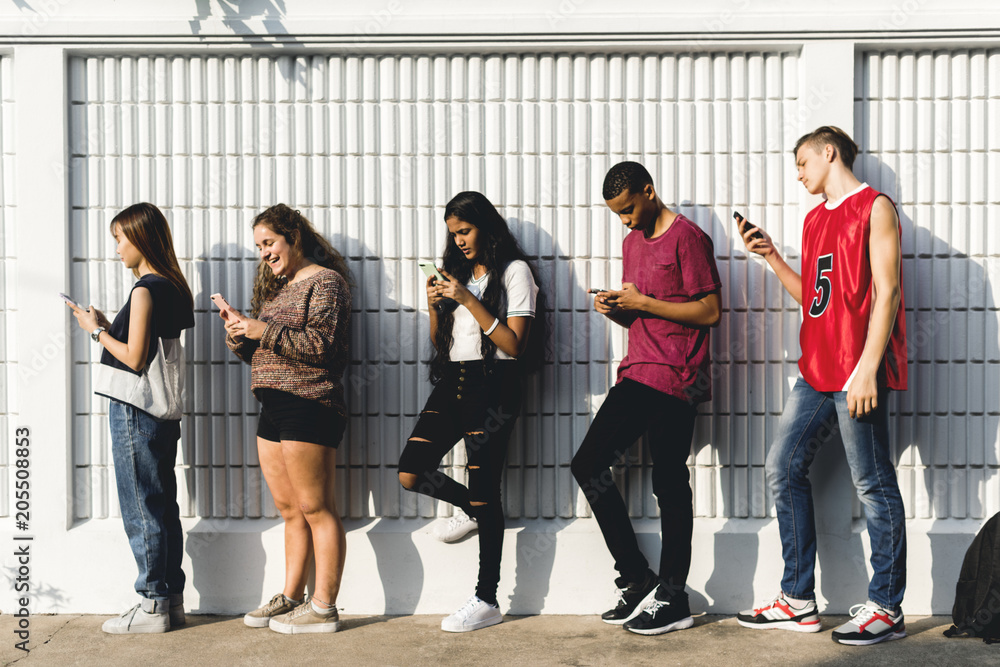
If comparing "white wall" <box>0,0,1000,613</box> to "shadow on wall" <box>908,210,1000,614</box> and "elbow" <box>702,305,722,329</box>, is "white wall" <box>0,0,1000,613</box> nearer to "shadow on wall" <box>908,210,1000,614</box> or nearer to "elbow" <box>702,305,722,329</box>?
"shadow on wall" <box>908,210,1000,614</box>

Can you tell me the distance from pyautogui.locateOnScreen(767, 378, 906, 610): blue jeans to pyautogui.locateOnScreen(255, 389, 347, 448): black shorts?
1989 mm

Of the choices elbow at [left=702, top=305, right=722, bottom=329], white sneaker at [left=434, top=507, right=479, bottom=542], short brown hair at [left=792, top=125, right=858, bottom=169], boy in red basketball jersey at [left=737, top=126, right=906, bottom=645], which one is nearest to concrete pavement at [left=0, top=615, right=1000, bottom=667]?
boy in red basketball jersey at [left=737, top=126, right=906, bottom=645]

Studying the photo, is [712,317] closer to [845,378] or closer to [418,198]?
[845,378]

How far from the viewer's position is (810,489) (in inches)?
144

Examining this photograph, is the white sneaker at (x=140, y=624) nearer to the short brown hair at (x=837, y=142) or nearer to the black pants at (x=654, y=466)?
the black pants at (x=654, y=466)

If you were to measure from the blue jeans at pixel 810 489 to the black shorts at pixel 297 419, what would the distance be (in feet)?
6.53

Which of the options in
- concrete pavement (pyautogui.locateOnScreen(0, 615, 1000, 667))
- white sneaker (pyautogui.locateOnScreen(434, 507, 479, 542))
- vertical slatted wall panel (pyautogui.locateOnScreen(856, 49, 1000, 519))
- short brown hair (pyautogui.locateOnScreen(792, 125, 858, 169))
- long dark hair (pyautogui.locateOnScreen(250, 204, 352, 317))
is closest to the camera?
concrete pavement (pyautogui.locateOnScreen(0, 615, 1000, 667))

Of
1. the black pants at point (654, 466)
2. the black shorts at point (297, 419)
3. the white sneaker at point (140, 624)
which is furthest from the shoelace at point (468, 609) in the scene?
the white sneaker at point (140, 624)

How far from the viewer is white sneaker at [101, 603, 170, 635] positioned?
3.73 metres

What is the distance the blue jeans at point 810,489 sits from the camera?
3473mm

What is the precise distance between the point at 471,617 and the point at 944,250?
9.59 feet

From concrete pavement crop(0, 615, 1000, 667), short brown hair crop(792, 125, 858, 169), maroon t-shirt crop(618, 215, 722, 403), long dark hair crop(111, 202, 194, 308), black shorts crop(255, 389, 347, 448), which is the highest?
short brown hair crop(792, 125, 858, 169)

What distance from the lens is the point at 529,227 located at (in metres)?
4.15

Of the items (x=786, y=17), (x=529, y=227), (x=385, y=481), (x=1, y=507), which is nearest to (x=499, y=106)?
(x=529, y=227)
